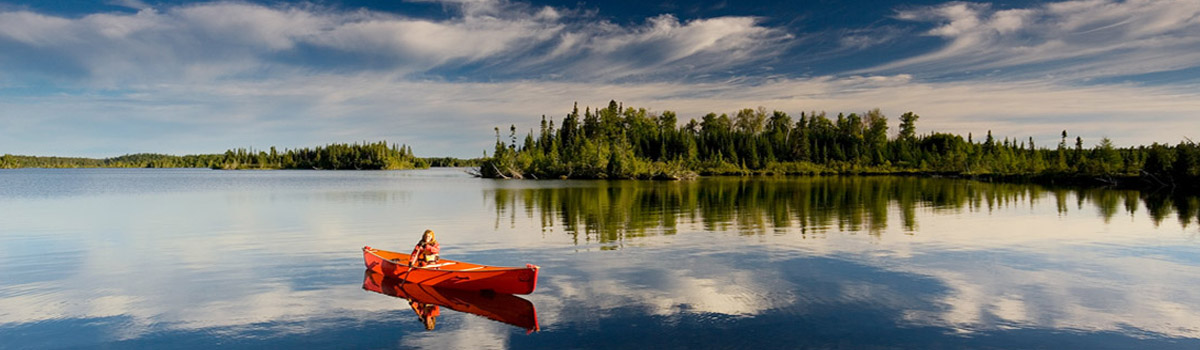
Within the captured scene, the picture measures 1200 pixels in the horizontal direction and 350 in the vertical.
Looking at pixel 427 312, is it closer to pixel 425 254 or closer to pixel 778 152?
pixel 425 254

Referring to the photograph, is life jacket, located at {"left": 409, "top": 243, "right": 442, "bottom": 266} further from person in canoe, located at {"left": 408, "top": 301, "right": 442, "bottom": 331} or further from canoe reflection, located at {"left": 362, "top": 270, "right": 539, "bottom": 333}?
person in canoe, located at {"left": 408, "top": 301, "right": 442, "bottom": 331}

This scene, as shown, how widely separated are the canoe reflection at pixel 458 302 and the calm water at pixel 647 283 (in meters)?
0.33

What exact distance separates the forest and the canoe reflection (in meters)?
83.0

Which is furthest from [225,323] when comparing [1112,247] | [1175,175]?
[1175,175]

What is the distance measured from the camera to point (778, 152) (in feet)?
529

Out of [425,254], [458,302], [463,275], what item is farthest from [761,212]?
[458,302]

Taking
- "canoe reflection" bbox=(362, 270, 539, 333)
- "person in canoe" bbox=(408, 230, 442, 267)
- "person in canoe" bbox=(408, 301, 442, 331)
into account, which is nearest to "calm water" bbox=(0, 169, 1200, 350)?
"person in canoe" bbox=(408, 301, 442, 331)

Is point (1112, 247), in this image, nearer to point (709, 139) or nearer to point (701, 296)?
point (701, 296)

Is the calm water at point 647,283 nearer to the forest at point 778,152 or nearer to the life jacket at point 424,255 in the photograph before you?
the life jacket at point 424,255

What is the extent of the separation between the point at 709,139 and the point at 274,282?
153m

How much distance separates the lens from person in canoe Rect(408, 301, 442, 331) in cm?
1307

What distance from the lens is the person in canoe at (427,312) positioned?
13.1 metres

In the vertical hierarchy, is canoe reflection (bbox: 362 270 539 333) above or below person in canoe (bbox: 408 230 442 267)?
below

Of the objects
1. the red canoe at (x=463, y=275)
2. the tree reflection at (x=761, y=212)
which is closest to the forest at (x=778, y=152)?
the tree reflection at (x=761, y=212)
